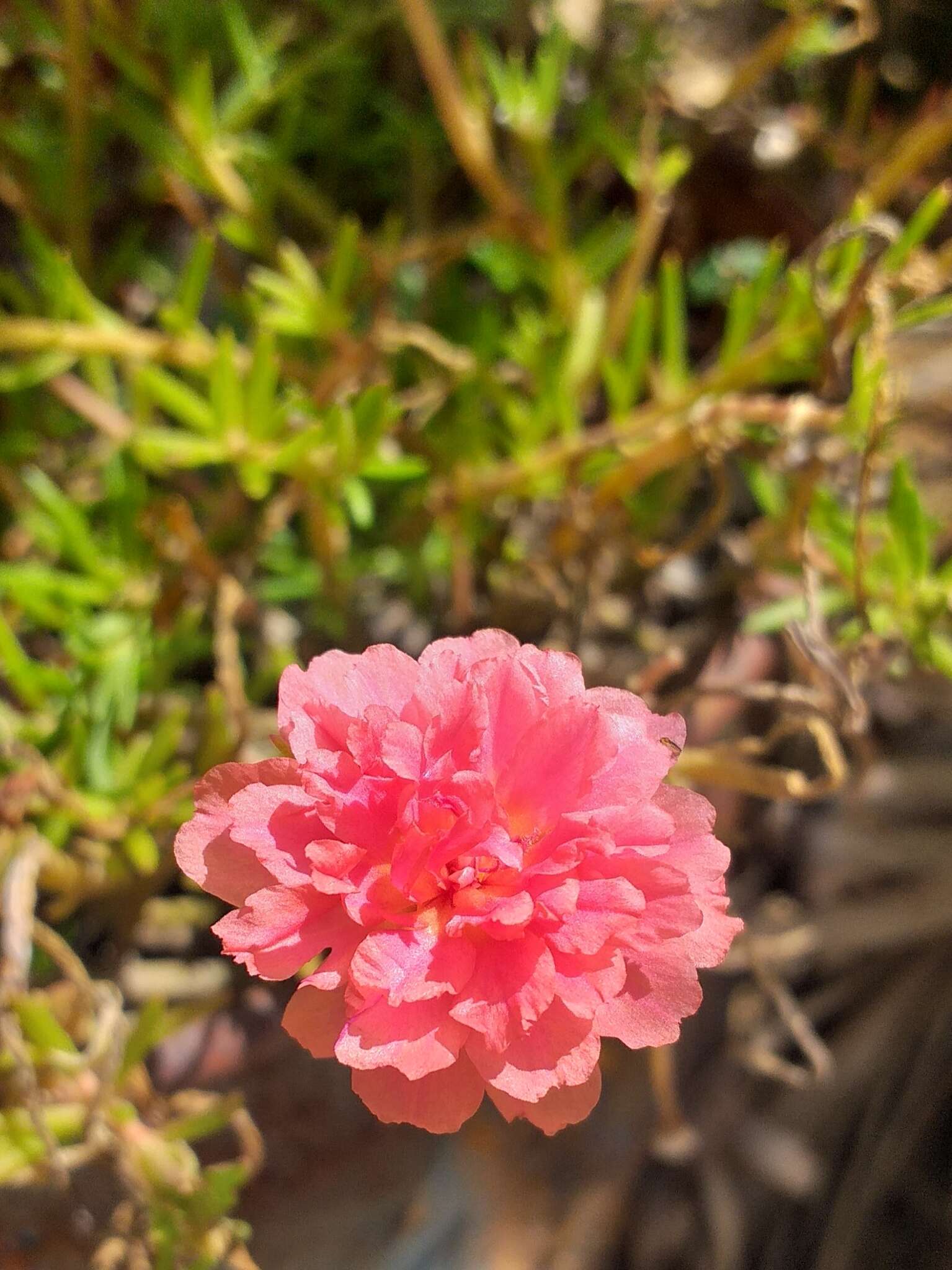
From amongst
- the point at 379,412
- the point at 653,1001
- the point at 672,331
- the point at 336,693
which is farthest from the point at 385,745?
the point at 672,331

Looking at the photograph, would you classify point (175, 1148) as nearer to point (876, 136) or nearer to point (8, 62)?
point (8, 62)

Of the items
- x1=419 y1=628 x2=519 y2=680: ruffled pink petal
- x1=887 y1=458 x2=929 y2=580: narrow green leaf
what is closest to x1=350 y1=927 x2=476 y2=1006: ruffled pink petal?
x1=419 y1=628 x2=519 y2=680: ruffled pink petal

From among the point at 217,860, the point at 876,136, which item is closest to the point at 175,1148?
the point at 217,860

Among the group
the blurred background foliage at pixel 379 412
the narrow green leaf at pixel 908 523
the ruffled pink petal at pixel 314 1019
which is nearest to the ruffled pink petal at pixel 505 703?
the ruffled pink petal at pixel 314 1019

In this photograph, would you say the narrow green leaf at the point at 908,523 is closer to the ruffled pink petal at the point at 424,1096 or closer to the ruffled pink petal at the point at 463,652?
the ruffled pink petal at the point at 463,652

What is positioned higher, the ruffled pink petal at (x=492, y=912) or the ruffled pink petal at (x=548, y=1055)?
the ruffled pink petal at (x=492, y=912)

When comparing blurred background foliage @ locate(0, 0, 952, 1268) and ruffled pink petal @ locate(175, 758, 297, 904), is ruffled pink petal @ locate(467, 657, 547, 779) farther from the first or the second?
blurred background foliage @ locate(0, 0, 952, 1268)
